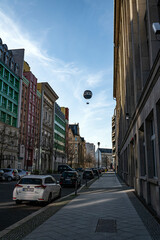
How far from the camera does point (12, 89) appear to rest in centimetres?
5128

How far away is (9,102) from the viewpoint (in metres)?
50.2

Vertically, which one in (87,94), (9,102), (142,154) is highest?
(9,102)

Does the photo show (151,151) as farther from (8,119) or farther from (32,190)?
(8,119)

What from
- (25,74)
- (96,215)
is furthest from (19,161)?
(96,215)

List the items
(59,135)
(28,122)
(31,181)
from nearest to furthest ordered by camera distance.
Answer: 1. (31,181)
2. (28,122)
3. (59,135)

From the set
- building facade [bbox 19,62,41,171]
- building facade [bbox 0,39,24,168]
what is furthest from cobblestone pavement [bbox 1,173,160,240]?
building facade [bbox 19,62,41,171]

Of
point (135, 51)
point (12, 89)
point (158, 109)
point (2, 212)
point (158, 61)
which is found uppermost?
point (12, 89)

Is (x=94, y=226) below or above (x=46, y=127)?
below

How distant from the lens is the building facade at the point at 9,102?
4638 centimetres

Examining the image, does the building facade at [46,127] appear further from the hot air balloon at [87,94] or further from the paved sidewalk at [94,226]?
the paved sidewalk at [94,226]

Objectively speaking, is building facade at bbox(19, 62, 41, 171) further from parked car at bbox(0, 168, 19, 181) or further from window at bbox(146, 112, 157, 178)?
window at bbox(146, 112, 157, 178)

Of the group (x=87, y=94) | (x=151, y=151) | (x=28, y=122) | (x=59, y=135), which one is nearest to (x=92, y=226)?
(x=151, y=151)

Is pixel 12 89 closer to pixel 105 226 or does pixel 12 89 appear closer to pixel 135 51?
pixel 135 51

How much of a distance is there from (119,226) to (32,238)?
2.84m
